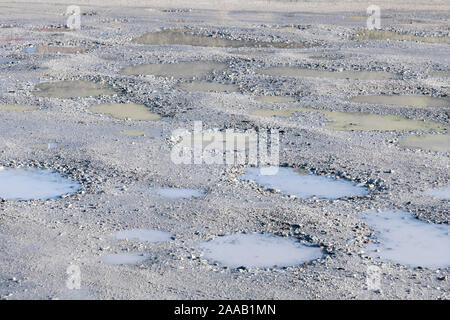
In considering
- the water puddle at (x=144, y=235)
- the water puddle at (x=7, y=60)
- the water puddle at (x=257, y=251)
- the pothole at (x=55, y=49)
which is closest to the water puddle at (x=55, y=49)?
the pothole at (x=55, y=49)

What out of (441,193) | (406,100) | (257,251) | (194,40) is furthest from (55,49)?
(257,251)

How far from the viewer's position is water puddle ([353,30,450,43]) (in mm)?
20728

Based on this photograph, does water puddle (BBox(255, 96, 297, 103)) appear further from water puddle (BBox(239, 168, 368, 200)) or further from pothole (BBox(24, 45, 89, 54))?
pothole (BBox(24, 45, 89, 54))

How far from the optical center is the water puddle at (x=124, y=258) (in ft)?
22.4

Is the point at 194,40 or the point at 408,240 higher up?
the point at 194,40

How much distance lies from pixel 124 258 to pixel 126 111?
607 cm

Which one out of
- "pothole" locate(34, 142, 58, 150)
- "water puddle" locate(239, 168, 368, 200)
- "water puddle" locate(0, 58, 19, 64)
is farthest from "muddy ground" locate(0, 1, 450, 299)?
"water puddle" locate(0, 58, 19, 64)

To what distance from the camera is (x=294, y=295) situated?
20.4 feet

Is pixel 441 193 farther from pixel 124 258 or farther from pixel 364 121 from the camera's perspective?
pixel 124 258

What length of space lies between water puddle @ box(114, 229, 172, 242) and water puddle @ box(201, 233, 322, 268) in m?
0.45

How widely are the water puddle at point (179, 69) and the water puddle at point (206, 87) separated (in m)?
0.63

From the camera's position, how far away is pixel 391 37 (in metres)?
21.3

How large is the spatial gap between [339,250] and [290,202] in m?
1.43

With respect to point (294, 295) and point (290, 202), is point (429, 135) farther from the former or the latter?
point (294, 295)
